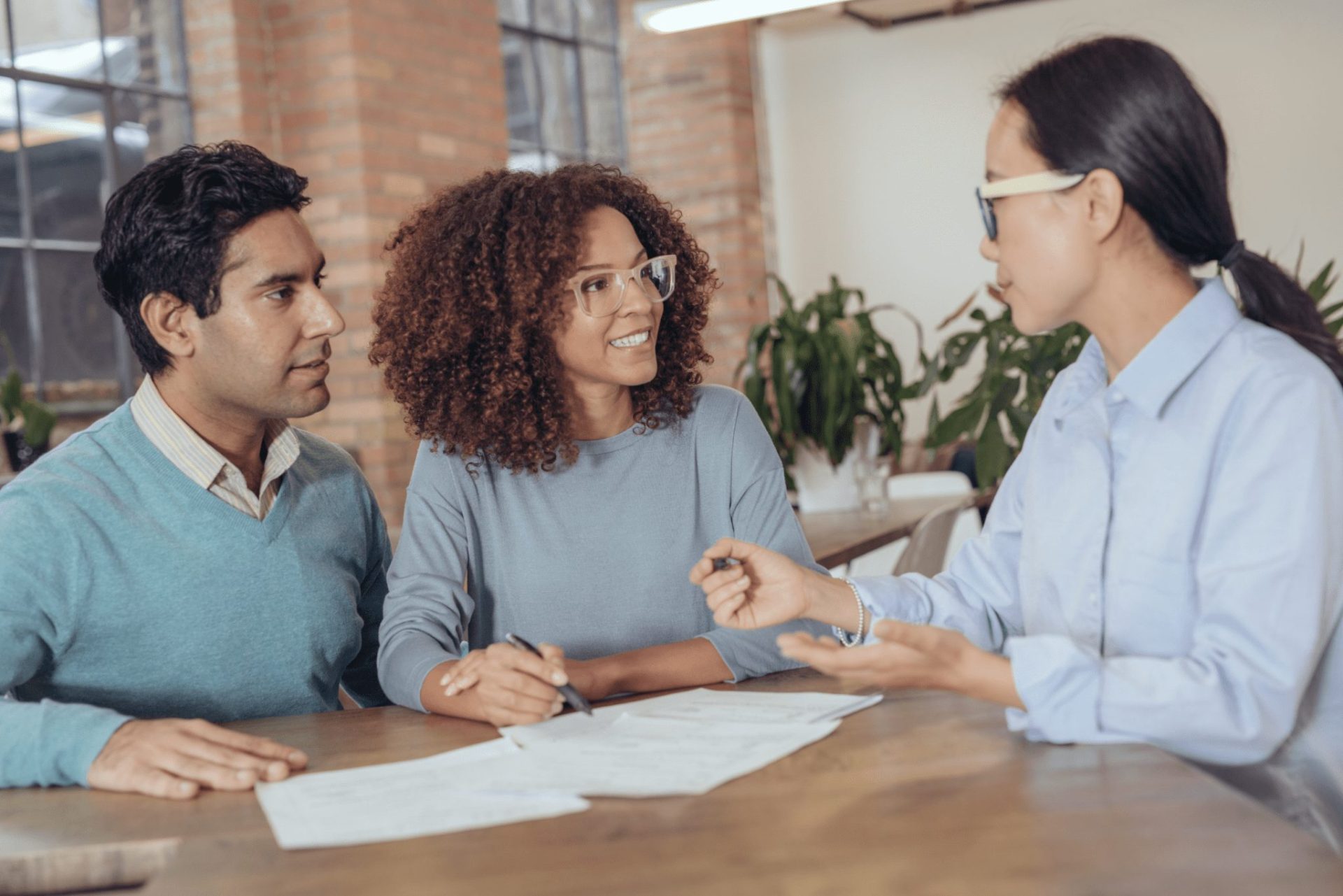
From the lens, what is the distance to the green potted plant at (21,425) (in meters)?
4.17

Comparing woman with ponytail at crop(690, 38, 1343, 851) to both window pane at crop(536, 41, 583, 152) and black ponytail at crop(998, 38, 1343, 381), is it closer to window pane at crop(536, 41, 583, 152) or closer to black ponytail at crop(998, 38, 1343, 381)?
black ponytail at crop(998, 38, 1343, 381)

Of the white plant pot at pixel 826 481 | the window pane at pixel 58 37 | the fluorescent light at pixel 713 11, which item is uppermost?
the window pane at pixel 58 37

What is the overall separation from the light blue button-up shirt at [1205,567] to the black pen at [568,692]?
427 mm

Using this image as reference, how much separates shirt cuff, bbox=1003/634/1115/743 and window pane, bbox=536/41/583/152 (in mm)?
6117

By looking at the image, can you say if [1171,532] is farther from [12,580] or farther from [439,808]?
[12,580]

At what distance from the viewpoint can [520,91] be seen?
6844 millimetres

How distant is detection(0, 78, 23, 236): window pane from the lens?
4.54m

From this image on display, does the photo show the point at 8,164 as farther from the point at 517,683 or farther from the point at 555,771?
the point at 555,771

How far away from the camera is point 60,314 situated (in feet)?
15.4

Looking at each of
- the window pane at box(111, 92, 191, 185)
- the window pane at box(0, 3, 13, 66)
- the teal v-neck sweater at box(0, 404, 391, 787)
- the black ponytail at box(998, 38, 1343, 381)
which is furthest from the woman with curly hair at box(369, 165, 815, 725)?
the window pane at box(111, 92, 191, 185)

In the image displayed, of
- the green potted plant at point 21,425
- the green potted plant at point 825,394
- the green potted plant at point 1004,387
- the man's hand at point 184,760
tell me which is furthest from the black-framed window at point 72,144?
the man's hand at point 184,760

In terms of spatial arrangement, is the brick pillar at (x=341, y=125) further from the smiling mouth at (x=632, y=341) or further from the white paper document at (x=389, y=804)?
the white paper document at (x=389, y=804)

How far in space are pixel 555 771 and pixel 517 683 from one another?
0.21 m

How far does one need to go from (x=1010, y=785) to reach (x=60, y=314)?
444cm
